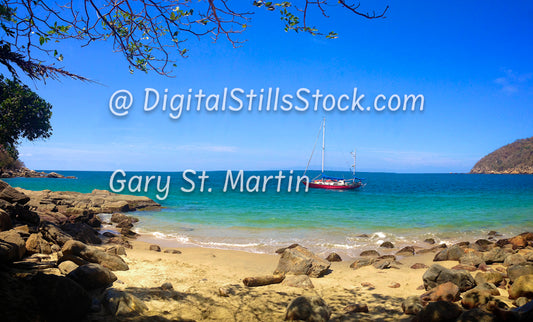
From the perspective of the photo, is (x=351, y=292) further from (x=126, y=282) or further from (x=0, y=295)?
(x=0, y=295)

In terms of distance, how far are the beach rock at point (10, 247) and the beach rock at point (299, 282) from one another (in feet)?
18.2

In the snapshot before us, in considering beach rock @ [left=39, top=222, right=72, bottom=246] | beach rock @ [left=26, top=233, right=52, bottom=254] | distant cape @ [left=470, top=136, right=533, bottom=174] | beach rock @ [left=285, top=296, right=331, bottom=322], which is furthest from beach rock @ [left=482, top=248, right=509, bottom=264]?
distant cape @ [left=470, top=136, right=533, bottom=174]

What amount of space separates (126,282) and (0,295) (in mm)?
2889

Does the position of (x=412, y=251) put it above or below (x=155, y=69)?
below

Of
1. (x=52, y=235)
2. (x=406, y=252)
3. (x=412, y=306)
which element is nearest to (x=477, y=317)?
(x=412, y=306)

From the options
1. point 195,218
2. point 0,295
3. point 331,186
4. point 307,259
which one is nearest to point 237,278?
point 307,259

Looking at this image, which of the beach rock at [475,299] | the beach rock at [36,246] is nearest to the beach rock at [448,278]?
the beach rock at [475,299]

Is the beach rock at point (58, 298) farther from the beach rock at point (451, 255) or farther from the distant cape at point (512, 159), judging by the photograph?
the distant cape at point (512, 159)

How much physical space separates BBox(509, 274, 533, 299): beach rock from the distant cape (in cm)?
19635

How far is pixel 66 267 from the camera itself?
20.8 ft

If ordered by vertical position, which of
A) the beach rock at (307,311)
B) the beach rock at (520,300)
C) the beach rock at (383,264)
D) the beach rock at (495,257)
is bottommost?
the beach rock at (383,264)

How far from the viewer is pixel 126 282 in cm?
683

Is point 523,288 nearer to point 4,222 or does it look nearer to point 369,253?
point 369,253

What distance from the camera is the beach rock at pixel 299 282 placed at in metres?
7.70
